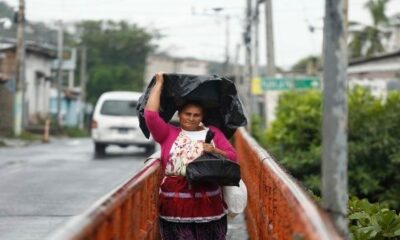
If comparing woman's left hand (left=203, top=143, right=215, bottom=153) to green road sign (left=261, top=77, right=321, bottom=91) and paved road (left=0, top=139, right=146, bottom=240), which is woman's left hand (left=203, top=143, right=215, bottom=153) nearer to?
paved road (left=0, top=139, right=146, bottom=240)

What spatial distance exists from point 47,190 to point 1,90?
32.8 m

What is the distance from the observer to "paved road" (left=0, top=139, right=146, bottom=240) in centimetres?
1105

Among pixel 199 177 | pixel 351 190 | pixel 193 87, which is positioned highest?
pixel 193 87

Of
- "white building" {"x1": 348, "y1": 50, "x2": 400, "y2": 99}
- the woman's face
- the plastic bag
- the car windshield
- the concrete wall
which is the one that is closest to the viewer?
the woman's face

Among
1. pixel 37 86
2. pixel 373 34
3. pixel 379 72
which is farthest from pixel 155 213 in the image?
pixel 373 34

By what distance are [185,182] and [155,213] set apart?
108cm

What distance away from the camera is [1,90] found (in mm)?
46812

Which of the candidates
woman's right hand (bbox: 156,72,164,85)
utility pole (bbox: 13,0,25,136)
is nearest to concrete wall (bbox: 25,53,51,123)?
utility pole (bbox: 13,0,25,136)

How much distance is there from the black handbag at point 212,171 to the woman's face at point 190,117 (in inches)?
11.0

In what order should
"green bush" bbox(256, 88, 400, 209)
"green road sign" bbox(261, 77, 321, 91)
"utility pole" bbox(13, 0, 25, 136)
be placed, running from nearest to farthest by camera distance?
"green bush" bbox(256, 88, 400, 209), "green road sign" bbox(261, 77, 321, 91), "utility pole" bbox(13, 0, 25, 136)

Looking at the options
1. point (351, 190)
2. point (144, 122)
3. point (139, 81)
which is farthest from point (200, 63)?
point (144, 122)

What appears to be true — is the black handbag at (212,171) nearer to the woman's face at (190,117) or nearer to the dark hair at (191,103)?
the woman's face at (190,117)

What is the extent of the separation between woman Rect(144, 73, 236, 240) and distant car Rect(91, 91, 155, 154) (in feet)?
61.7

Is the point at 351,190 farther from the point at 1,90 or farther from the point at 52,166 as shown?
the point at 1,90
